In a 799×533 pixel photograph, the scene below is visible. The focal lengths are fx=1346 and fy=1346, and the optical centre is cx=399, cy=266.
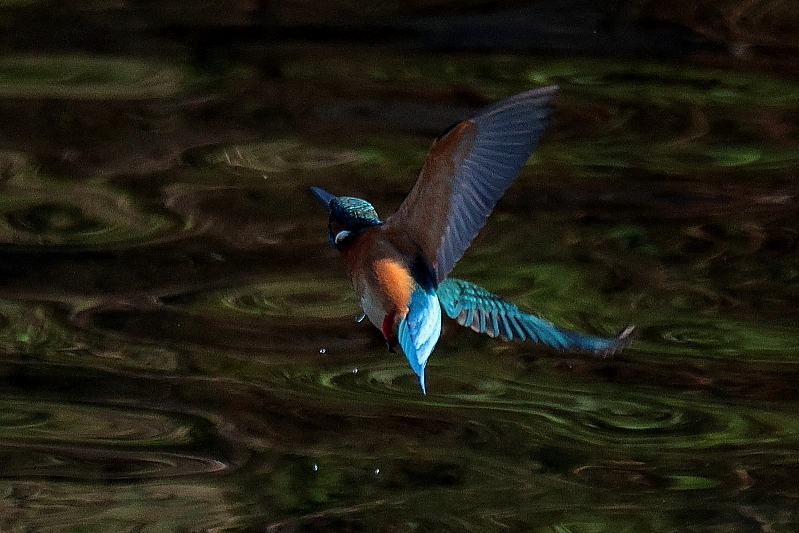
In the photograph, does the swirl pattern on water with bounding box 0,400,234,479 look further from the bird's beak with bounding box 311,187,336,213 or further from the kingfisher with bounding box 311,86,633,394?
the kingfisher with bounding box 311,86,633,394

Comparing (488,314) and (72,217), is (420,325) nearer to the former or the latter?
(488,314)

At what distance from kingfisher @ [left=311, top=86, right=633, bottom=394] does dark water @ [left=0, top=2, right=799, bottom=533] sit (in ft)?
1.62

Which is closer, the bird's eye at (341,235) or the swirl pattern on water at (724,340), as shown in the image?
the bird's eye at (341,235)

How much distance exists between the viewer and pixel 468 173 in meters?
2.17

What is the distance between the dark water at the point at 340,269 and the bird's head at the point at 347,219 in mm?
451

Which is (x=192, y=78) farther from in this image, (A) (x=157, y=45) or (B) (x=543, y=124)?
(B) (x=543, y=124)

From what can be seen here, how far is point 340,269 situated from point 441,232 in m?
0.79

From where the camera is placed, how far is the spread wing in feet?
6.93

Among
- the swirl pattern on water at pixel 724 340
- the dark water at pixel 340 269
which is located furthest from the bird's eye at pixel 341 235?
the swirl pattern on water at pixel 724 340

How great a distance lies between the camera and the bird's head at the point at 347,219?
242 centimetres

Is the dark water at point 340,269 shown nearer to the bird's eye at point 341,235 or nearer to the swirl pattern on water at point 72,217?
the swirl pattern on water at point 72,217

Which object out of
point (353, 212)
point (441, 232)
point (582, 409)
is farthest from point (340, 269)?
point (441, 232)

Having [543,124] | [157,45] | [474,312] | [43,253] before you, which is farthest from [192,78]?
[543,124]

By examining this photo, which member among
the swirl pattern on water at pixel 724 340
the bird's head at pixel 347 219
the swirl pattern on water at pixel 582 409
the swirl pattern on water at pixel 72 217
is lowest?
the swirl pattern on water at pixel 582 409
